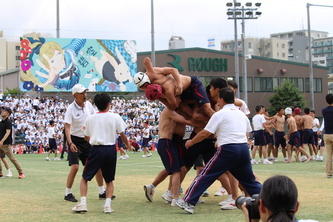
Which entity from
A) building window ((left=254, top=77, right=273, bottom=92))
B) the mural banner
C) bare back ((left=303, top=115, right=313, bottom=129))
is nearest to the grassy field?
bare back ((left=303, top=115, right=313, bottom=129))

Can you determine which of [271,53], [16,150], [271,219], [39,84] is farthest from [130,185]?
[271,53]

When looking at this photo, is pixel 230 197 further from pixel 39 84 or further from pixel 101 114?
pixel 39 84

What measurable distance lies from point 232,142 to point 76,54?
3690 centimetres

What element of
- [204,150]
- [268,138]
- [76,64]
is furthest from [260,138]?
[76,64]

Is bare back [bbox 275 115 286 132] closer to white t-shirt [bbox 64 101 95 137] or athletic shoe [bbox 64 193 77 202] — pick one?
white t-shirt [bbox 64 101 95 137]

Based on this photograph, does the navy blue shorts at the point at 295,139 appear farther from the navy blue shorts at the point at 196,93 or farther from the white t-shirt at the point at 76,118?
the navy blue shorts at the point at 196,93

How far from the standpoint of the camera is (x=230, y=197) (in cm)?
1004

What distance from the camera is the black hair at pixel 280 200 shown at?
3.24 m

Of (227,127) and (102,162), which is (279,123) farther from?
(227,127)

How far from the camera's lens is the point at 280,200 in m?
3.25

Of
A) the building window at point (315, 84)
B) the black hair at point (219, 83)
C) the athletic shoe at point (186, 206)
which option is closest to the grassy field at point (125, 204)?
the athletic shoe at point (186, 206)

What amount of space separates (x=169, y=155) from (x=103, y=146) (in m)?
1.22

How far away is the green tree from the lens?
6594cm

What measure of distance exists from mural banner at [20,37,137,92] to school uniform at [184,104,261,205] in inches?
1367
